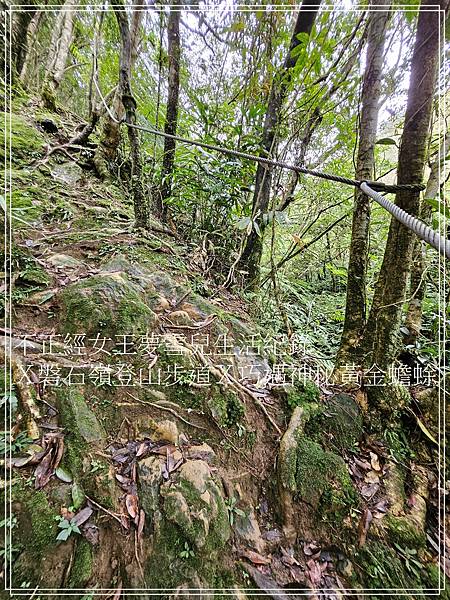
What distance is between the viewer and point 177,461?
1274mm

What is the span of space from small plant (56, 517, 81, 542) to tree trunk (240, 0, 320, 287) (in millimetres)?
2240

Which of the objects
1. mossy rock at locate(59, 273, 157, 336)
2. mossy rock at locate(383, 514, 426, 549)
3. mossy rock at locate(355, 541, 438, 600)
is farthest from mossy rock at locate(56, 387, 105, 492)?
mossy rock at locate(383, 514, 426, 549)

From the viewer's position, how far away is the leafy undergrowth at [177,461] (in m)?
1.04

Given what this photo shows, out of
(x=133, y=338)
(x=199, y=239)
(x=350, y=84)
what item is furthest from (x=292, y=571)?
(x=350, y=84)

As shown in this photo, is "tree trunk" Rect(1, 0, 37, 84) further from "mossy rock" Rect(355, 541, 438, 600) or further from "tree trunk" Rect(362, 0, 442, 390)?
"mossy rock" Rect(355, 541, 438, 600)

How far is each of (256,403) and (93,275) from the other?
4.51 feet

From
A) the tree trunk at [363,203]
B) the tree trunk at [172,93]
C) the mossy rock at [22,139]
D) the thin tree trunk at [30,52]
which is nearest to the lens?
the tree trunk at [363,203]

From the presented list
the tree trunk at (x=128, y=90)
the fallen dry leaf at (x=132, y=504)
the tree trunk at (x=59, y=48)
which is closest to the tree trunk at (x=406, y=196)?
the fallen dry leaf at (x=132, y=504)

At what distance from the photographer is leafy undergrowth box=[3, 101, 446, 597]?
104 centimetres

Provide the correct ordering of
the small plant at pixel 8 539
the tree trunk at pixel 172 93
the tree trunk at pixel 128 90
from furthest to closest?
the tree trunk at pixel 172 93, the tree trunk at pixel 128 90, the small plant at pixel 8 539

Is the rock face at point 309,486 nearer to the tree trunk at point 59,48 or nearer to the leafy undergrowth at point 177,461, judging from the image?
the leafy undergrowth at point 177,461

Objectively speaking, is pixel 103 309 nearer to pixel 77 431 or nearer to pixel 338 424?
pixel 77 431

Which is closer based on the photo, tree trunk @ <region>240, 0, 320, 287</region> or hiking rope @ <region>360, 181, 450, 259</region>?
hiking rope @ <region>360, 181, 450, 259</region>

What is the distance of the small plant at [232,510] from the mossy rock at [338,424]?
536mm
